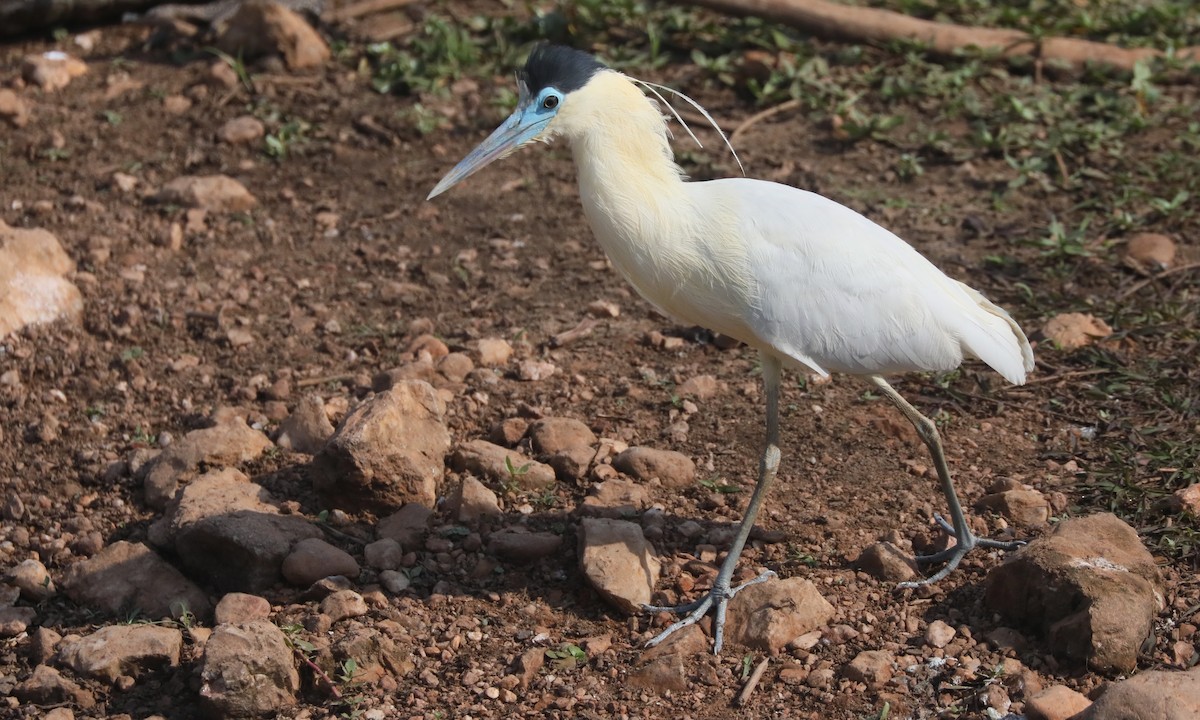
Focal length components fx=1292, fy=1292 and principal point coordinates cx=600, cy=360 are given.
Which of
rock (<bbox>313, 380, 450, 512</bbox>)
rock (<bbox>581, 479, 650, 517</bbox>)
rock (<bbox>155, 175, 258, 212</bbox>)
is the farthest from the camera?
rock (<bbox>155, 175, 258, 212</bbox>)

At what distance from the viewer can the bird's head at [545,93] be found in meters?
4.23

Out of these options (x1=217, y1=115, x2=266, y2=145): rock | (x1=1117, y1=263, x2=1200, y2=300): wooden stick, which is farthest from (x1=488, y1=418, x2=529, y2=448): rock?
(x1=217, y1=115, x2=266, y2=145): rock

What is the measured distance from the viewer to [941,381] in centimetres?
538

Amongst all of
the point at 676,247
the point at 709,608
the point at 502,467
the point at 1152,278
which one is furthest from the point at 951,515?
the point at 1152,278

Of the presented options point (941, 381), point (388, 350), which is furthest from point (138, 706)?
point (941, 381)

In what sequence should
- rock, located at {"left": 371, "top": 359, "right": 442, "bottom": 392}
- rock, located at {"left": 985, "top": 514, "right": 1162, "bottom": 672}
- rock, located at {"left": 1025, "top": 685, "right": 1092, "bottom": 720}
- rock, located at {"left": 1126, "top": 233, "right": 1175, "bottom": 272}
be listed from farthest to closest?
rock, located at {"left": 1126, "top": 233, "right": 1175, "bottom": 272}, rock, located at {"left": 371, "top": 359, "right": 442, "bottom": 392}, rock, located at {"left": 985, "top": 514, "right": 1162, "bottom": 672}, rock, located at {"left": 1025, "top": 685, "right": 1092, "bottom": 720}

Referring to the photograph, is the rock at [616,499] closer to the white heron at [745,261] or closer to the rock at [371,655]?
the white heron at [745,261]

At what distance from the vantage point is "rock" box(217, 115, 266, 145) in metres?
7.18

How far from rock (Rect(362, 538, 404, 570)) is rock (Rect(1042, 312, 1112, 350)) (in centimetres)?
293

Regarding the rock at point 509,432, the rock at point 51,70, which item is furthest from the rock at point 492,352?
the rock at point 51,70

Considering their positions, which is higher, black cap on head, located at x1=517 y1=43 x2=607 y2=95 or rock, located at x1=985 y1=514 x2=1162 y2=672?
black cap on head, located at x1=517 y1=43 x2=607 y2=95

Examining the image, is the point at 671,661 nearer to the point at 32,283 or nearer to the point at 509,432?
the point at 509,432

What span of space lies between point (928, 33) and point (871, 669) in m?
4.91

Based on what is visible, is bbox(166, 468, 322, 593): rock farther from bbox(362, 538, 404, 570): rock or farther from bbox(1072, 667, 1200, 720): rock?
bbox(1072, 667, 1200, 720): rock
